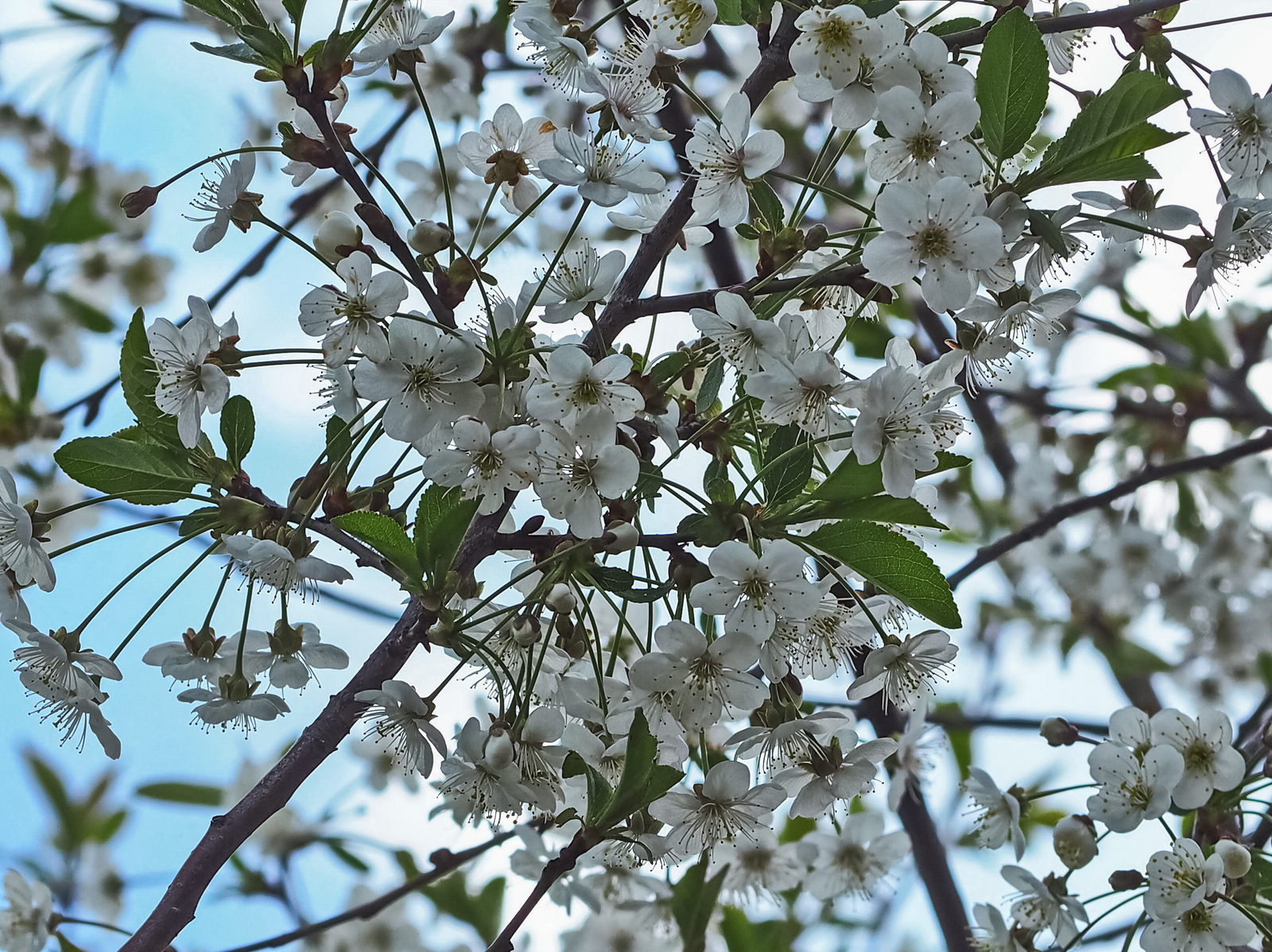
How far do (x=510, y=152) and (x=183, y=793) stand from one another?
1909mm

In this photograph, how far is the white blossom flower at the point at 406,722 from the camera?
95 centimetres

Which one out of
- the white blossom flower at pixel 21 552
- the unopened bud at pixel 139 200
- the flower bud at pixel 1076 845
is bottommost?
the flower bud at pixel 1076 845

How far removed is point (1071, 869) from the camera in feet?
4.39

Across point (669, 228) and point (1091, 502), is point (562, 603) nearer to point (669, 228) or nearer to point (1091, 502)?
point (669, 228)

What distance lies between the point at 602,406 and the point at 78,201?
2.32 m

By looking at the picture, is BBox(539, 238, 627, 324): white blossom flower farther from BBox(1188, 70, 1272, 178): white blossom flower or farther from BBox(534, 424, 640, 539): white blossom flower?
BBox(1188, 70, 1272, 178): white blossom flower

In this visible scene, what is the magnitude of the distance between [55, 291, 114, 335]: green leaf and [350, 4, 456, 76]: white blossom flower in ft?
5.82

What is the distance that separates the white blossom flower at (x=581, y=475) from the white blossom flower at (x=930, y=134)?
36 centimetres

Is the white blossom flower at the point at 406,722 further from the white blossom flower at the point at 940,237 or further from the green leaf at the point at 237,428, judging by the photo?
the white blossom flower at the point at 940,237

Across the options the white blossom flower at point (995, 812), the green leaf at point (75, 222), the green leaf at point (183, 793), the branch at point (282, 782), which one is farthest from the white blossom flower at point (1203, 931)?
the green leaf at point (75, 222)

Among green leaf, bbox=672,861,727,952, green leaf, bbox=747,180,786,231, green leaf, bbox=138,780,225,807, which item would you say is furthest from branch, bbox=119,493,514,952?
green leaf, bbox=138,780,225,807

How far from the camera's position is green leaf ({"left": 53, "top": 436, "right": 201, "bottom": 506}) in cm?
104

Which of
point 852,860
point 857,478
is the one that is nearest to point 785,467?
point 857,478

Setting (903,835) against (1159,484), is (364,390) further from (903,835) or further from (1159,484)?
(1159,484)
